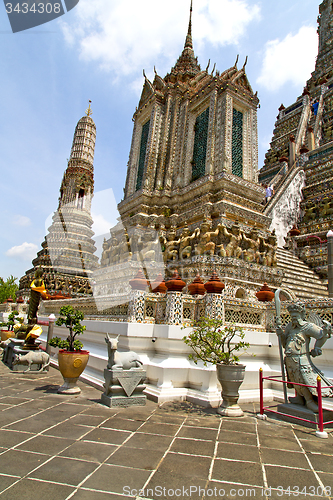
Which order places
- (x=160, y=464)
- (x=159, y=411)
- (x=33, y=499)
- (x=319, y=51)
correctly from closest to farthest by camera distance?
(x=33, y=499)
(x=160, y=464)
(x=159, y=411)
(x=319, y=51)

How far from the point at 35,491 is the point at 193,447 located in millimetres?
1490

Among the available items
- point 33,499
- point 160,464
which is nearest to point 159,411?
point 160,464

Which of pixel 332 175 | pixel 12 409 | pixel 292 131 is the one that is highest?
pixel 292 131

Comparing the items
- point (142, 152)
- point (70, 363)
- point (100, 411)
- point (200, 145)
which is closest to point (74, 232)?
point (142, 152)

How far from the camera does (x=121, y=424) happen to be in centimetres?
363

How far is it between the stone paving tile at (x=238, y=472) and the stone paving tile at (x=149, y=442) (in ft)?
1.86

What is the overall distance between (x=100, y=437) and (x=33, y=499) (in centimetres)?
118

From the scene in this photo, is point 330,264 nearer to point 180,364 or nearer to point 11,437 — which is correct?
point 180,364

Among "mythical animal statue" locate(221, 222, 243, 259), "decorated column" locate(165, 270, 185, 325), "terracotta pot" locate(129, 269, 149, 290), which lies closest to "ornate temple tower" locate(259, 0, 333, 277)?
"mythical animal statue" locate(221, 222, 243, 259)

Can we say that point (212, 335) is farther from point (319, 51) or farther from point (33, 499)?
point (319, 51)

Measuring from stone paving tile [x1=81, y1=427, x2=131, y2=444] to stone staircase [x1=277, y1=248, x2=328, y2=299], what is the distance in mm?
9316

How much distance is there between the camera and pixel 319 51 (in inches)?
1491

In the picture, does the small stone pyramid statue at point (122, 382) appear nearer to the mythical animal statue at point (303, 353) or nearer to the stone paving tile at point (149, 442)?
the stone paving tile at point (149, 442)

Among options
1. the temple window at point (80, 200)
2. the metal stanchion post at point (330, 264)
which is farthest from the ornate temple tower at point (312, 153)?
the temple window at point (80, 200)
